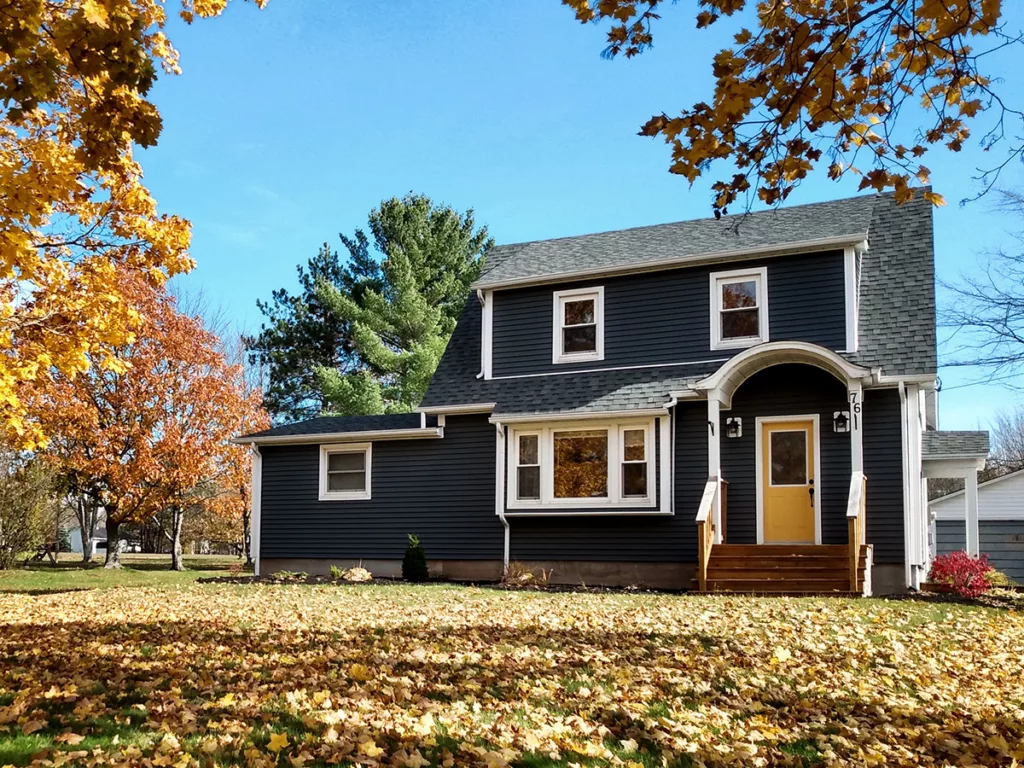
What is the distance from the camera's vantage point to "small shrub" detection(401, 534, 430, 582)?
16172 millimetres

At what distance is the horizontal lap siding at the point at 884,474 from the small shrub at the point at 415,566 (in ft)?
23.9

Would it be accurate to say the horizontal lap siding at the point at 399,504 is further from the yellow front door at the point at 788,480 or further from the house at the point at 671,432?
the yellow front door at the point at 788,480

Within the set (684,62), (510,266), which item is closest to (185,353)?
(510,266)

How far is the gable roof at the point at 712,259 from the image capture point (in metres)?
14.6

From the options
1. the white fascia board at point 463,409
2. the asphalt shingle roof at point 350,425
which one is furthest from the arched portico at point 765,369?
the asphalt shingle roof at point 350,425

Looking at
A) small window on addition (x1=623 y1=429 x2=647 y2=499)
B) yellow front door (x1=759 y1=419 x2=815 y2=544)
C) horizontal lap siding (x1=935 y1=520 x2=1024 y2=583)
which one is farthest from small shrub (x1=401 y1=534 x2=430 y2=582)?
horizontal lap siding (x1=935 y1=520 x2=1024 y2=583)

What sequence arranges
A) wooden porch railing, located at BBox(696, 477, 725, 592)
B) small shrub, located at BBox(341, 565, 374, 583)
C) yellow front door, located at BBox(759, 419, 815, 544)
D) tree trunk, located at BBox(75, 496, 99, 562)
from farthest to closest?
tree trunk, located at BBox(75, 496, 99, 562) → small shrub, located at BBox(341, 565, 374, 583) → yellow front door, located at BBox(759, 419, 815, 544) → wooden porch railing, located at BBox(696, 477, 725, 592)

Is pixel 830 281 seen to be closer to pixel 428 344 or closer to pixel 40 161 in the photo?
pixel 40 161

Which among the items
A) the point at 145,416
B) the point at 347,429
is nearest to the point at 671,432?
the point at 347,429

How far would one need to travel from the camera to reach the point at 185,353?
24.4 meters

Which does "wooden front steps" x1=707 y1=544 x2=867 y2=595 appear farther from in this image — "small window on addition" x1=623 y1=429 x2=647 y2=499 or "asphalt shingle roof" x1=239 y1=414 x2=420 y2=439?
"asphalt shingle roof" x1=239 y1=414 x2=420 y2=439

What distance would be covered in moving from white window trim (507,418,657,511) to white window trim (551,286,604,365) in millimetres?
1376

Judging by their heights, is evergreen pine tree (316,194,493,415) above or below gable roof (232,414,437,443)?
above

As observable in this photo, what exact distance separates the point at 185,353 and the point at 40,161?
618 inches
